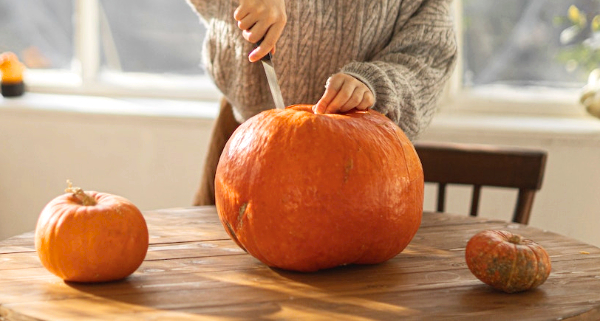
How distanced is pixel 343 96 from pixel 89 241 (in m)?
0.38

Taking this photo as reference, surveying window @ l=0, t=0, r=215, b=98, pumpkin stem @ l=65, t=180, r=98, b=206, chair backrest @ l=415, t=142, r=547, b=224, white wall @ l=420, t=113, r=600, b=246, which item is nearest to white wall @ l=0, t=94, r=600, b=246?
white wall @ l=420, t=113, r=600, b=246

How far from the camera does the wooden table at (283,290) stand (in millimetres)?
790

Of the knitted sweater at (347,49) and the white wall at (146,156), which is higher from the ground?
the knitted sweater at (347,49)

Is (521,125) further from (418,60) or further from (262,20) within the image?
(262,20)

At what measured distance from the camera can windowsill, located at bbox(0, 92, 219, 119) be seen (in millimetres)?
2219

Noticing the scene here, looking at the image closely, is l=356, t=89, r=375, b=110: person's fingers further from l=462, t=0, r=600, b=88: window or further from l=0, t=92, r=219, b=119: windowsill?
l=462, t=0, r=600, b=88: window

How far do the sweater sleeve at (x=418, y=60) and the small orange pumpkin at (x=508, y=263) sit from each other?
30 centimetres

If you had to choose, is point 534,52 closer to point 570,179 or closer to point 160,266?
point 570,179

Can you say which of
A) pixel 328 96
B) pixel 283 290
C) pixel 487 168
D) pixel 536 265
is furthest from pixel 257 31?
pixel 487 168

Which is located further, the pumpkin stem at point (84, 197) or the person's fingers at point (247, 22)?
the person's fingers at point (247, 22)

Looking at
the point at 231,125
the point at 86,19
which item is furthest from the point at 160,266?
the point at 86,19

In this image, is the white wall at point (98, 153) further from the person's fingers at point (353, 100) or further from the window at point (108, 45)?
the person's fingers at point (353, 100)

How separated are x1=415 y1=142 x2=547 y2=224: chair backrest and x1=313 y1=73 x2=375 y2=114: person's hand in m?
0.54

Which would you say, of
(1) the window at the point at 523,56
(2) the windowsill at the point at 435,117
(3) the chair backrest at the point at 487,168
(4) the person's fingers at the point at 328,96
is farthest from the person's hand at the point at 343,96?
(1) the window at the point at 523,56
